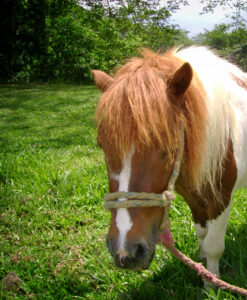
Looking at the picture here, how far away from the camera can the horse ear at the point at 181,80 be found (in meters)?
1.11

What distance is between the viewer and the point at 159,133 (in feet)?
3.56

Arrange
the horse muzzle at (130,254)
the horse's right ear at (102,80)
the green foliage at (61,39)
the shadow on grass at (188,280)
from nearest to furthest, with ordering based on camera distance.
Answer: the horse muzzle at (130,254)
the horse's right ear at (102,80)
the shadow on grass at (188,280)
the green foliage at (61,39)

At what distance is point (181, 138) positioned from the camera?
118cm

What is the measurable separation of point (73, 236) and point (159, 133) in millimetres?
1599

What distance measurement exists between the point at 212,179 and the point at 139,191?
638mm

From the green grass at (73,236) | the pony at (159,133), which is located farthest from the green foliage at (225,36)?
the pony at (159,133)

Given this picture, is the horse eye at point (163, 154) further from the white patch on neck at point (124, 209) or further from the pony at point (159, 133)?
the white patch on neck at point (124, 209)

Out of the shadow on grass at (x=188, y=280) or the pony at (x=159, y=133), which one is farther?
the shadow on grass at (x=188, y=280)

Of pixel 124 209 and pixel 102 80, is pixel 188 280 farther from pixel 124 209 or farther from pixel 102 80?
pixel 102 80

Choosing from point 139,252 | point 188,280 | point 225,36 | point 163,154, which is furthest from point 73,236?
point 225,36

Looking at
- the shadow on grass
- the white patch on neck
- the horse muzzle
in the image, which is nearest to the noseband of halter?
the white patch on neck

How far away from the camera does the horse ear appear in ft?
3.63

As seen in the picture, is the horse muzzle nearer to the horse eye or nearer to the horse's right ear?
the horse eye

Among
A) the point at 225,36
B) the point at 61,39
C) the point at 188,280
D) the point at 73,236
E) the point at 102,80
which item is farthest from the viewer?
the point at 225,36
